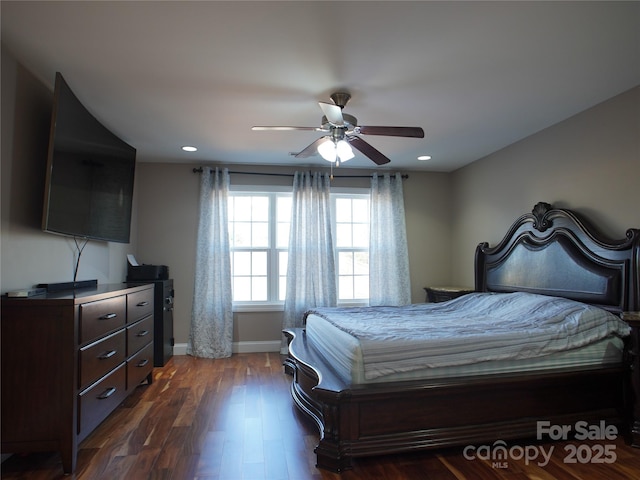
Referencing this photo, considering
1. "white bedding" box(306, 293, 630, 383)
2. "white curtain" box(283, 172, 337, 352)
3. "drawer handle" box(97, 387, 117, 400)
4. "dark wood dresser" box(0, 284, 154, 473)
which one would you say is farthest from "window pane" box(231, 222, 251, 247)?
"dark wood dresser" box(0, 284, 154, 473)

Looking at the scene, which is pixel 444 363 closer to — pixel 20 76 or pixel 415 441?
pixel 415 441

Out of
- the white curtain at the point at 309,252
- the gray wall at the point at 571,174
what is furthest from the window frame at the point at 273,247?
the gray wall at the point at 571,174

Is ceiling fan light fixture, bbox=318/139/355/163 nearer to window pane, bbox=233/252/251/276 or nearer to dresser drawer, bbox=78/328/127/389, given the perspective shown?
dresser drawer, bbox=78/328/127/389

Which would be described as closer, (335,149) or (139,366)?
(335,149)

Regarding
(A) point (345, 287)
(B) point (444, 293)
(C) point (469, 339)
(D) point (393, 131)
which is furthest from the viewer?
(A) point (345, 287)

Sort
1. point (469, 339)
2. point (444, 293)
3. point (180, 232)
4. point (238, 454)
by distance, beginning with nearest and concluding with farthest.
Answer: point (238, 454), point (469, 339), point (444, 293), point (180, 232)

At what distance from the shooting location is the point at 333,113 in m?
2.41

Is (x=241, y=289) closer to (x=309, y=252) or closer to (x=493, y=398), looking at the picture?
(x=309, y=252)

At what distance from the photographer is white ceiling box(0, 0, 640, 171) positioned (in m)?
1.87

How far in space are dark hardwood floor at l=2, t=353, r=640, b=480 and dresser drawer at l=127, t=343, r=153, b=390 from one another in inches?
7.5

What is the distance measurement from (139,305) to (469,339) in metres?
2.58

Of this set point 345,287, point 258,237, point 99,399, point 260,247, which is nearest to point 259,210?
point 258,237

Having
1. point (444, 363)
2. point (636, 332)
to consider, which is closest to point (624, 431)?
point (636, 332)

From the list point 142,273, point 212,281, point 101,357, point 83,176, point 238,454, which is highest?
point 83,176
